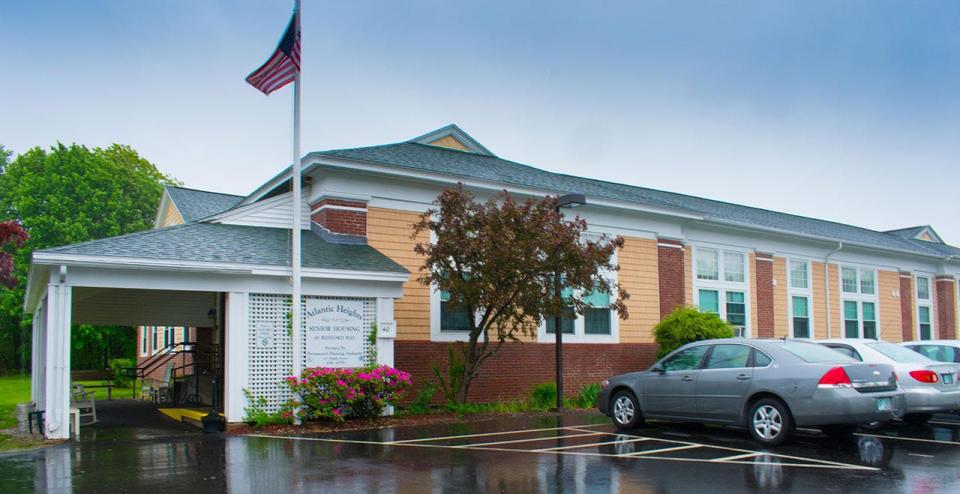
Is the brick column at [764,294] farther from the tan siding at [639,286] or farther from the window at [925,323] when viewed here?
the window at [925,323]

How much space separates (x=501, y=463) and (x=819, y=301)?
21.1 meters

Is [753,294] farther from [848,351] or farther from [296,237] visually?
[296,237]

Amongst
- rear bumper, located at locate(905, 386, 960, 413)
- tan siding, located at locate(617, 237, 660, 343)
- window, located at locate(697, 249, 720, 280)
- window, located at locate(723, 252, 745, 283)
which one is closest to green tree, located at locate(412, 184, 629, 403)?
rear bumper, located at locate(905, 386, 960, 413)

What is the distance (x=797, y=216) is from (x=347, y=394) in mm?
23987

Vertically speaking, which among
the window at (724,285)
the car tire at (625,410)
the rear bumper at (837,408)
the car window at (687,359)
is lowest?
the car tire at (625,410)

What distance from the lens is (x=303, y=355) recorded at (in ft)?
50.3

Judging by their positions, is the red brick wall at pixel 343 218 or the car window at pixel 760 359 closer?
the car window at pixel 760 359

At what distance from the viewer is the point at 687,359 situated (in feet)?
44.4

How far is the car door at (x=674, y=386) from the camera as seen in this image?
13117mm

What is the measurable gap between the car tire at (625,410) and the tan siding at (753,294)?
12.5 m

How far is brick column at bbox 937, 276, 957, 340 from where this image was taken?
33.6 m

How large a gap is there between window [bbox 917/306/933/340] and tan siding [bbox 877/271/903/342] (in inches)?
73.1

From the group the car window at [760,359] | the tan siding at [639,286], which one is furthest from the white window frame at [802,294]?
the car window at [760,359]

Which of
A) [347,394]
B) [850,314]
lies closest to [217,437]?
[347,394]
